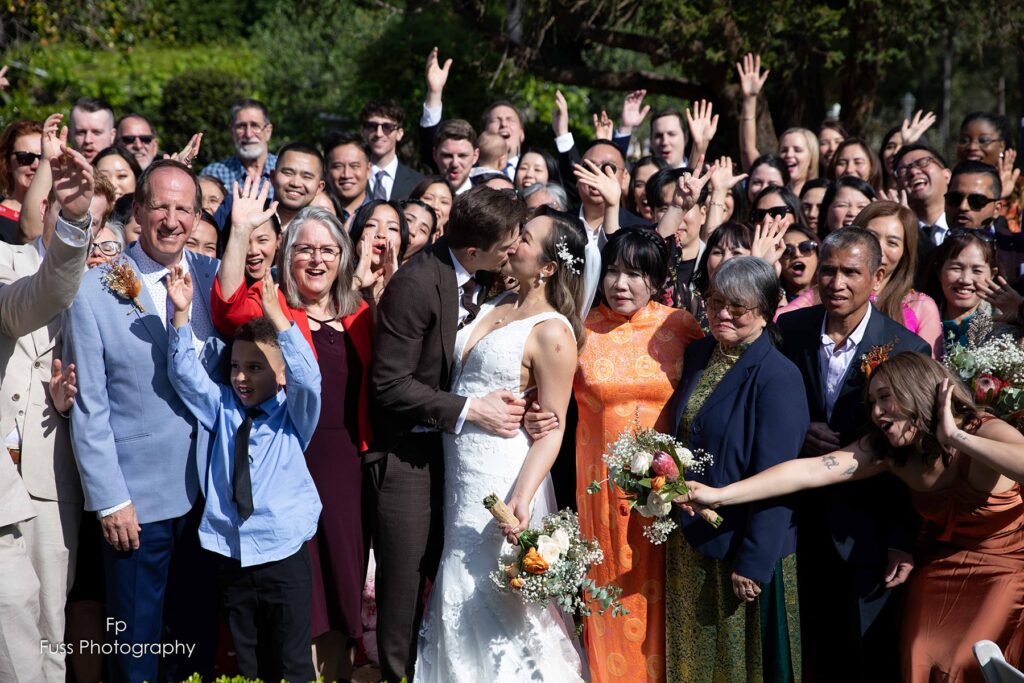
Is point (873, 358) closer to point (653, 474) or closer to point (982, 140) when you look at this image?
point (653, 474)

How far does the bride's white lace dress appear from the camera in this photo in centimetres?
477

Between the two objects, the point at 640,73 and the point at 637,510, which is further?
the point at 640,73

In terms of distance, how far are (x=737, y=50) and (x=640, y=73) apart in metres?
2.71

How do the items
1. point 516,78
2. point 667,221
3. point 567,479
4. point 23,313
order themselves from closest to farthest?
point 23,313 < point 567,479 < point 667,221 < point 516,78

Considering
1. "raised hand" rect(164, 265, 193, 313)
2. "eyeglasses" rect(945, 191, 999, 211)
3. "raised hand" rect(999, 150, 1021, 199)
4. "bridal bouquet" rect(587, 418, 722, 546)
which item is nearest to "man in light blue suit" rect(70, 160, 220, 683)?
"raised hand" rect(164, 265, 193, 313)

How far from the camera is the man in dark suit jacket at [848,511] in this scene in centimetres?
476

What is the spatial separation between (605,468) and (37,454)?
8.51 feet

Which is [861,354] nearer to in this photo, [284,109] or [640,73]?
[640,73]

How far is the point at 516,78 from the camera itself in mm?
13648

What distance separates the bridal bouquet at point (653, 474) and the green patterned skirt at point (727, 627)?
0.32m

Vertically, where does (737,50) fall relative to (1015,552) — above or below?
above


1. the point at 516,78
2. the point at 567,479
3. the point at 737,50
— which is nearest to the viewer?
the point at 567,479

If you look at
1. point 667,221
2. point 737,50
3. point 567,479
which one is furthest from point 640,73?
point 567,479

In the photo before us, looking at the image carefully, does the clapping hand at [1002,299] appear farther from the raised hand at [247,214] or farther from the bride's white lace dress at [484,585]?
the raised hand at [247,214]
